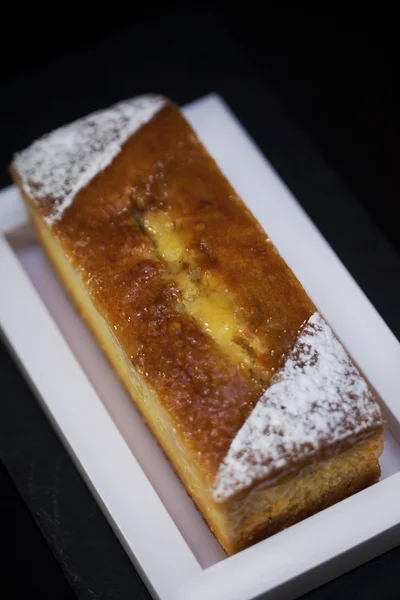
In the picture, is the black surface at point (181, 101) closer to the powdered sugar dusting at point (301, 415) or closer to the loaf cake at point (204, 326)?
the loaf cake at point (204, 326)

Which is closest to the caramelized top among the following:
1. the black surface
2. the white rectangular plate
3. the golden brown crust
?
the golden brown crust

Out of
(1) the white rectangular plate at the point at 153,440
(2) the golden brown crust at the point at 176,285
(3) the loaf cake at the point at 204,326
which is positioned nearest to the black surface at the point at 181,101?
(1) the white rectangular plate at the point at 153,440

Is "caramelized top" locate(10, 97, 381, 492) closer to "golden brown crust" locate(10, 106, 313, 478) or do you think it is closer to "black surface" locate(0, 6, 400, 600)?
"golden brown crust" locate(10, 106, 313, 478)

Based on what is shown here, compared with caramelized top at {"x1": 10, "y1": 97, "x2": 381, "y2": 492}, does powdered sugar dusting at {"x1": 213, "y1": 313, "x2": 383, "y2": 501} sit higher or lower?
lower

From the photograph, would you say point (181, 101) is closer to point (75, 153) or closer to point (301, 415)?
point (75, 153)

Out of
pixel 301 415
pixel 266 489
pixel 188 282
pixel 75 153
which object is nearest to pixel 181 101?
pixel 75 153

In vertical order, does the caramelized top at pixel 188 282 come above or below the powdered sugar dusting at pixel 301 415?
above

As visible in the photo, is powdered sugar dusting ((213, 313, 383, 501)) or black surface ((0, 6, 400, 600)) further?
black surface ((0, 6, 400, 600))
